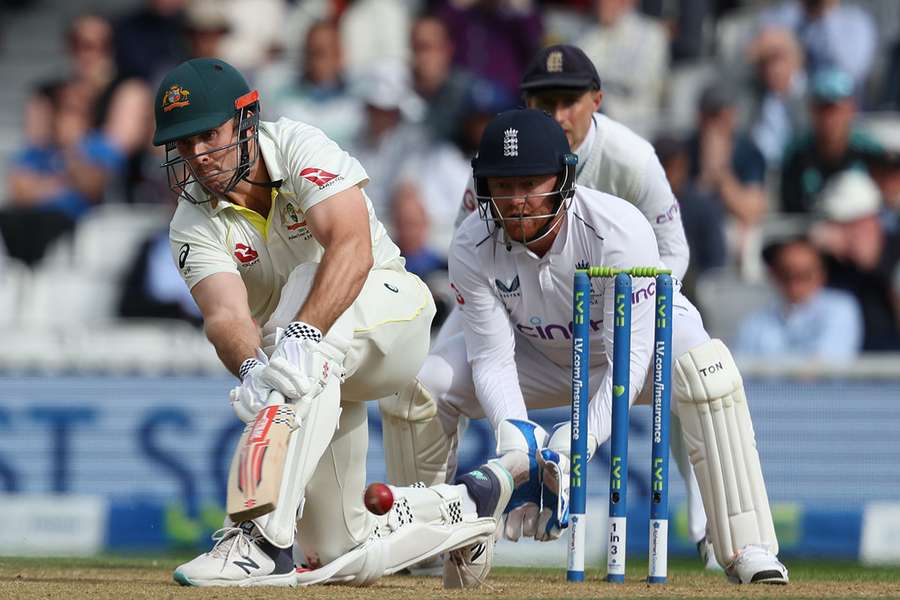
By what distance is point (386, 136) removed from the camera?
1032 centimetres

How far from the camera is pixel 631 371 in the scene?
5.10 metres

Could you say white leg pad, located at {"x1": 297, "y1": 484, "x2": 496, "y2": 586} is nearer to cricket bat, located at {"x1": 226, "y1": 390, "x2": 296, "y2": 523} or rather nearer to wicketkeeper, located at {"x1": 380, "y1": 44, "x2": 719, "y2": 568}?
cricket bat, located at {"x1": 226, "y1": 390, "x2": 296, "y2": 523}

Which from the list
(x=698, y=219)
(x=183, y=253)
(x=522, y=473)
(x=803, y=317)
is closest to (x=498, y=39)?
(x=698, y=219)

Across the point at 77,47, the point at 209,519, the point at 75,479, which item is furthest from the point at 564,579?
the point at 77,47

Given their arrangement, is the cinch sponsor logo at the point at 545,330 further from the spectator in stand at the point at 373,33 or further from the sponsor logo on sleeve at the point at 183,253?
the spectator in stand at the point at 373,33

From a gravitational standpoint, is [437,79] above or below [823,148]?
above

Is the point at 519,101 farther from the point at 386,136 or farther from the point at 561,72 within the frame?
the point at 561,72

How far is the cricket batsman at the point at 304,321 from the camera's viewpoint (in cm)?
462

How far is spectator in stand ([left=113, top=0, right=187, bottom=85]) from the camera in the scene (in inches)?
451

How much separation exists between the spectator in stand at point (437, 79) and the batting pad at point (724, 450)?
5060 mm

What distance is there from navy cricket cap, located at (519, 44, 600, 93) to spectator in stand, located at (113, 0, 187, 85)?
18.5 ft

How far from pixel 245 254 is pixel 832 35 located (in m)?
6.34

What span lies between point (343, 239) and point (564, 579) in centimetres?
149

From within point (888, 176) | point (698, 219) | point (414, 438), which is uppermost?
point (888, 176)
